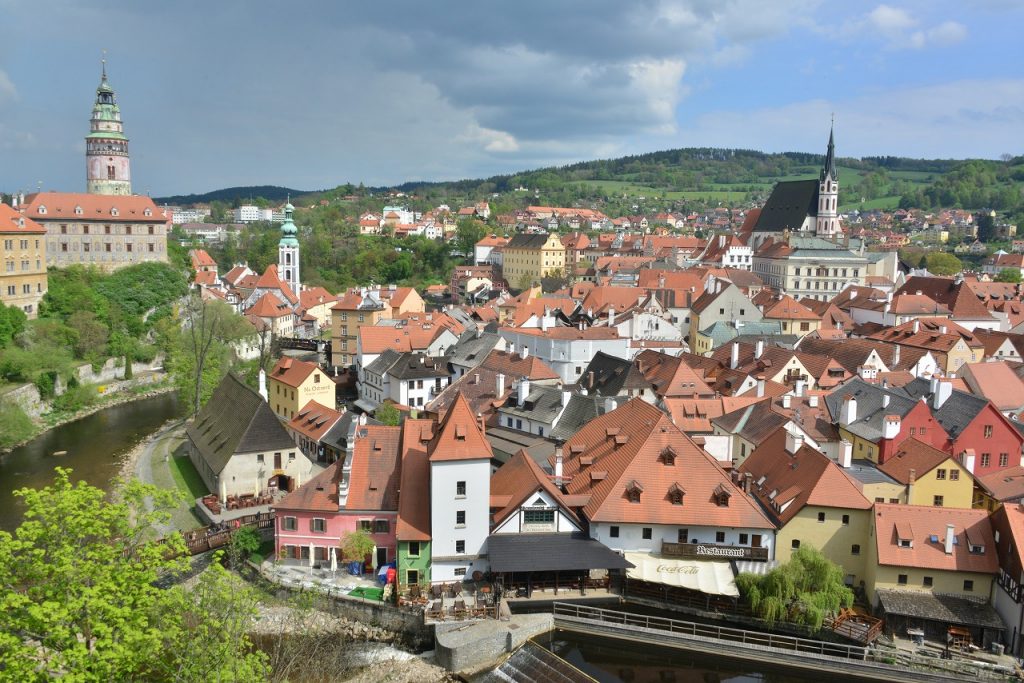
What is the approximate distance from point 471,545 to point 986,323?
59.8 meters

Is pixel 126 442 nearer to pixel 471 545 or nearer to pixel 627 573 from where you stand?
pixel 471 545

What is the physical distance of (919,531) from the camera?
88.5 feet

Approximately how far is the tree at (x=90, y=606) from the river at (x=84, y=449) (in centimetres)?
2175

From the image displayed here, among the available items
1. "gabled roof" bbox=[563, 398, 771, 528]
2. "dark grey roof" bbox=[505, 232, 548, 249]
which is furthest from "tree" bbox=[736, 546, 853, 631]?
"dark grey roof" bbox=[505, 232, 548, 249]

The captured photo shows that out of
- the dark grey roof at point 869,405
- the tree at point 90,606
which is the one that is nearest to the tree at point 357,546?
the tree at point 90,606

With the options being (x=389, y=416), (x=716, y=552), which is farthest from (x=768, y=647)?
(x=389, y=416)

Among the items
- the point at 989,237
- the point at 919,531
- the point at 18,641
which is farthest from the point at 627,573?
the point at 989,237

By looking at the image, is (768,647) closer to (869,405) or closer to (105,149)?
(869,405)

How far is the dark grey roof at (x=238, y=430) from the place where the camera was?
36688 millimetres

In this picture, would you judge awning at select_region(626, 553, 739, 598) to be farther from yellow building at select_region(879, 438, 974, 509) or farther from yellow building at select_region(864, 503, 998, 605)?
yellow building at select_region(879, 438, 974, 509)

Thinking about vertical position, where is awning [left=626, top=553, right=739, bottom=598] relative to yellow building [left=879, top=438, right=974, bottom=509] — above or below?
below

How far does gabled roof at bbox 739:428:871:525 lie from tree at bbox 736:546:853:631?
236 centimetres

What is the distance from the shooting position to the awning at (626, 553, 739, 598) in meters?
26.9

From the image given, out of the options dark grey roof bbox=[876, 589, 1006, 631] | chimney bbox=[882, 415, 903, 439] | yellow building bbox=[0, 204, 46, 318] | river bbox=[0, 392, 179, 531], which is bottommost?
dark grey roof bbox=[876, 589, 1006, 631]
